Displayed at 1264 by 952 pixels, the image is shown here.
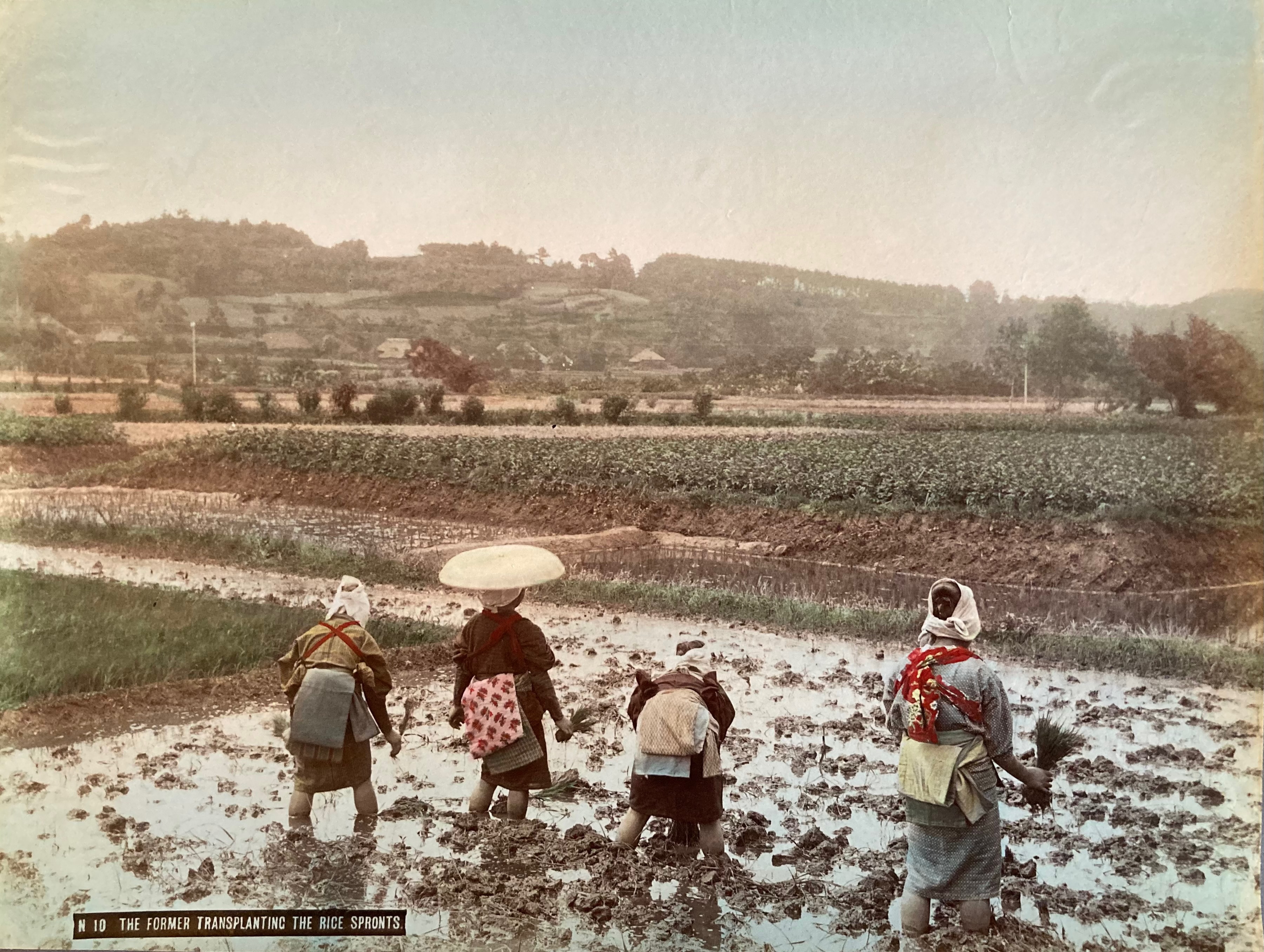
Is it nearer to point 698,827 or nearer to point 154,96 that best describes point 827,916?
point 698,827

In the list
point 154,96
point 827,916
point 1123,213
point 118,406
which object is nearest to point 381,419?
point 118,406

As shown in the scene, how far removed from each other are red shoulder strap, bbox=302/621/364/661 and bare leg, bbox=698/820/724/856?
1750 millimetres

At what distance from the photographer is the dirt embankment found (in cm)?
538

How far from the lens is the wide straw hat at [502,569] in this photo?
4.86m

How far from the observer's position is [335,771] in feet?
15.9

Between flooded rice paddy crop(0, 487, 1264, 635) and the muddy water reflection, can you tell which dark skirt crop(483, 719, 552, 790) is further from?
flooded rice paddy crop(0, 487, 1264, 635)

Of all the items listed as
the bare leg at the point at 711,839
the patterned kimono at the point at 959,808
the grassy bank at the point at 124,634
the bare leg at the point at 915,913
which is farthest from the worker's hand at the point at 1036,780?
the grassy bank at the point at 124,634

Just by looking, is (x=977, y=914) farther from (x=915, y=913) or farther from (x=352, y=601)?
(x=352, y=601)

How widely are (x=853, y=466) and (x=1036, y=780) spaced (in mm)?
2129

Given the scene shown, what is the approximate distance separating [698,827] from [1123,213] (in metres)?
3.77

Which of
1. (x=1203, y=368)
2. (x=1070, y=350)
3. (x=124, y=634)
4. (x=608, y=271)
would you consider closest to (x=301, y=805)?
(x=124, y=634)

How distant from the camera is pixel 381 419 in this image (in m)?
5.91

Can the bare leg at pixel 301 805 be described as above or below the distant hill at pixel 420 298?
below
